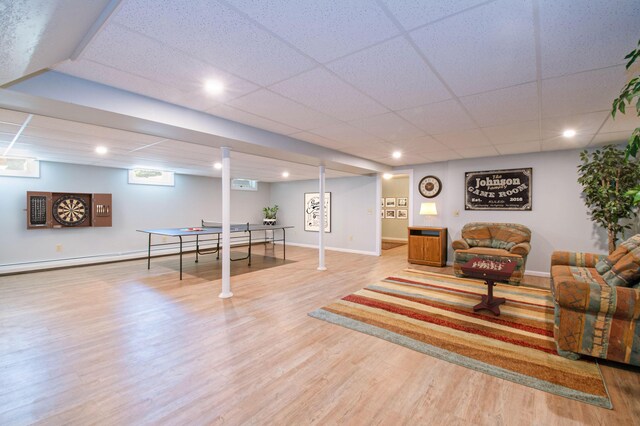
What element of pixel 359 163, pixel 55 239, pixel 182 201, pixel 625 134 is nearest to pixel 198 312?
pixel 359 163

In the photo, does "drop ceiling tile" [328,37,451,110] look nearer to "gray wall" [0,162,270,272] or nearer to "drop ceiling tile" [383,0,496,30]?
"drop ceiling tile" [383,0,496,30]

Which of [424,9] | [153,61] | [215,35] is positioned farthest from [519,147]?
[153,61]

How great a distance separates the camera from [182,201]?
7805mm

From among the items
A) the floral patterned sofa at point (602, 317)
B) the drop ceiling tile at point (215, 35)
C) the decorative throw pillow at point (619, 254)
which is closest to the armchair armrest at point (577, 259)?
the decorative throw pillow at point (619, 254)

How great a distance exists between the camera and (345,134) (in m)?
3.98

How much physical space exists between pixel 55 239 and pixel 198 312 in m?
4.74

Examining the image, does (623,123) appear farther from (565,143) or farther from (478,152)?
(478,152)

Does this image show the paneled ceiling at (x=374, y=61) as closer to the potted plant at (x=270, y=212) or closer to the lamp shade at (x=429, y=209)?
the lamp shade at (x=429, y=209)

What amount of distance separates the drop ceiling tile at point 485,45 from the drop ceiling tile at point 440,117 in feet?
1.63

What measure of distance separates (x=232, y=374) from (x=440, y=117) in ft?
10.7

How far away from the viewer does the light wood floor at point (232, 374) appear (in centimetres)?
174

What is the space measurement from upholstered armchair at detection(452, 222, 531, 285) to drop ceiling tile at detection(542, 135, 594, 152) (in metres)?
1.43

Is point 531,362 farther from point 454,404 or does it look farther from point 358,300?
point 358,300

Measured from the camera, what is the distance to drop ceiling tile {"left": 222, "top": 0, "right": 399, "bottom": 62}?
143cm
